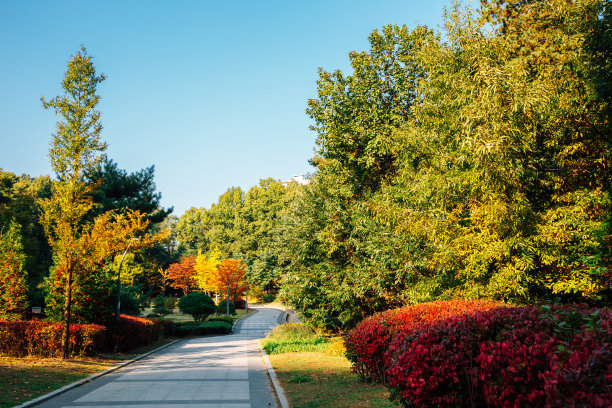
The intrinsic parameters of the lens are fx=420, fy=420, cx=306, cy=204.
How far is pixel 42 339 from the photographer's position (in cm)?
1499

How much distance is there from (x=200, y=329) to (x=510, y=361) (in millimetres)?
30782

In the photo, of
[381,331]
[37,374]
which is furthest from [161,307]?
[381,331]

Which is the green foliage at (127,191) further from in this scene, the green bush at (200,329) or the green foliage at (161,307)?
the green foliage at (161,307)

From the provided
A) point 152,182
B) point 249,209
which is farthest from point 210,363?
point 249,209

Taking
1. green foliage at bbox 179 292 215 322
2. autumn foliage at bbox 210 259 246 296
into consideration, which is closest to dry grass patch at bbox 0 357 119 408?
green foliage at bbox 179 292 215 322

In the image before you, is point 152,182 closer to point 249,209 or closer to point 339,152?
point 339,152

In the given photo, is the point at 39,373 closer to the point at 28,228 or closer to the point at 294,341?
the point at 294,341

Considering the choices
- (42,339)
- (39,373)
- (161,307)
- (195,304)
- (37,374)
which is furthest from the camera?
(161,307)

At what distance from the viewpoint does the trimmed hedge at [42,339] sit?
14.5 metres

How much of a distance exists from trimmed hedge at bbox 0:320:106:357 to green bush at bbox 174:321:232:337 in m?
14.4

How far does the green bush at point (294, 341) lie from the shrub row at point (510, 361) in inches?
527

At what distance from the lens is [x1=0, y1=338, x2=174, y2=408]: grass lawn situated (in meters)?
9.43

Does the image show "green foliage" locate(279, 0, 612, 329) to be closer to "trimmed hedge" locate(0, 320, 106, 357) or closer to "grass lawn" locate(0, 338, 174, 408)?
"grass lawn" locate(0, 338, 174, 408)

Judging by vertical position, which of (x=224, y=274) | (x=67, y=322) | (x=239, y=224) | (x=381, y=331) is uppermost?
(x=239, y=224)
